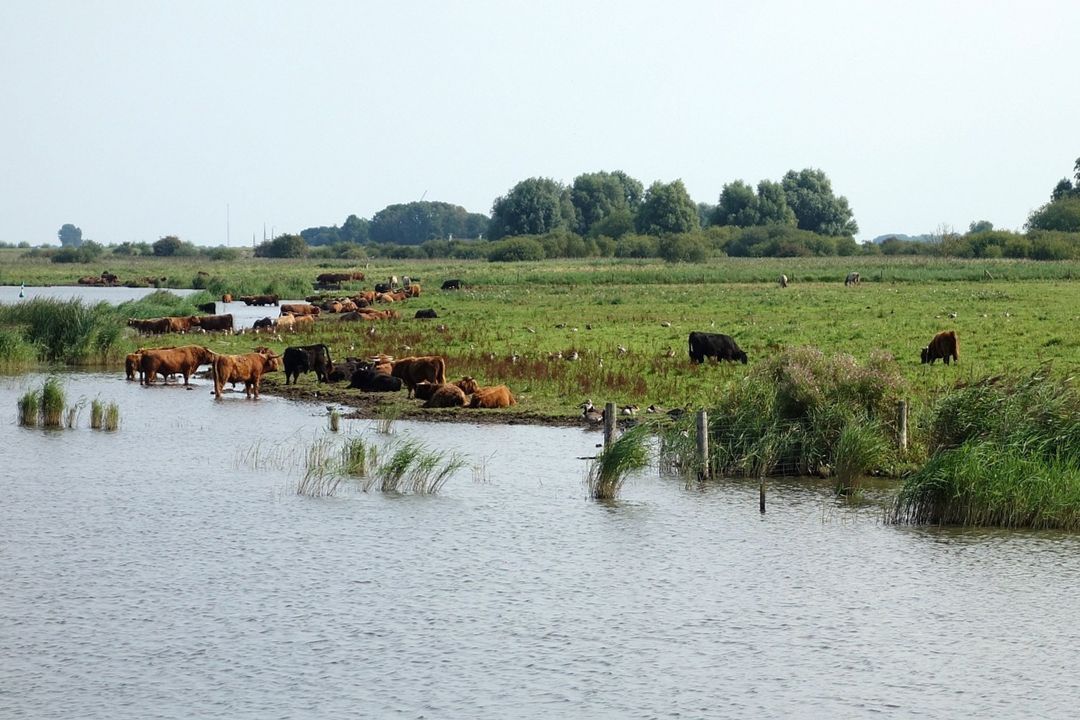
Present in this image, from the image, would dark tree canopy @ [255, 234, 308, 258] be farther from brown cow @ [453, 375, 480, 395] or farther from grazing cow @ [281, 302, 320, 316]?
brown cow @ [453, 375, 480, 395]

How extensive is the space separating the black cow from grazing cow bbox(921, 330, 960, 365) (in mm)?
11858

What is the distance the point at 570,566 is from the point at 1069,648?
18.2 ft

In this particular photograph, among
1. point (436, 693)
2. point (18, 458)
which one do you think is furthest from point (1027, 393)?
point (18, 458)

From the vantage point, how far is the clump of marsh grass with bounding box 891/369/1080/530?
17.7 meters

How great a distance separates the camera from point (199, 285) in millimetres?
83438

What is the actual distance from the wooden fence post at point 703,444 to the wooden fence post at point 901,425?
289cm

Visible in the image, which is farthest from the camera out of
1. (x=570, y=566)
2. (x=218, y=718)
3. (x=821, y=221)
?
(x=821, y=221)

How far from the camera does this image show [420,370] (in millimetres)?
29391

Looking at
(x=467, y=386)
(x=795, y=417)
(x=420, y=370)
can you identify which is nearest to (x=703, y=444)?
(x=795, y=417)

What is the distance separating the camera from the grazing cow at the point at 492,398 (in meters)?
27.1

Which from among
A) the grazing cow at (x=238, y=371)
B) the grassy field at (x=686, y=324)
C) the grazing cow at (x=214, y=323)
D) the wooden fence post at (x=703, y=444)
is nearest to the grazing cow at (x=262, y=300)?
the grassy field at (x=686, y=324)

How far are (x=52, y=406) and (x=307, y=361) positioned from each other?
7205 mm

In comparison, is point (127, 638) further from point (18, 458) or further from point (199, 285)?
point (199, 285)

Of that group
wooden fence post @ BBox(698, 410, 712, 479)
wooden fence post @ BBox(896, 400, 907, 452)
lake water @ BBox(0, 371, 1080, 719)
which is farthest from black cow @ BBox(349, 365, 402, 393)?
wooden fence post @ BBox(896, 400, 907, 452)
